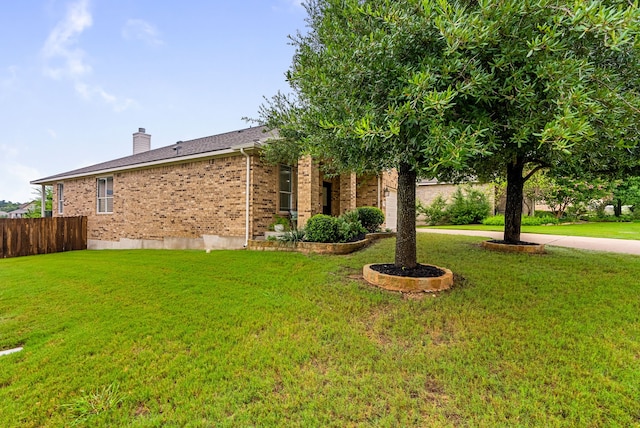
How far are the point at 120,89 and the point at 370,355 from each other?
48.8 ft

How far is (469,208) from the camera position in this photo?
1823cm

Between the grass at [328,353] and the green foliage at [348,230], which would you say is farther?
the green foliage at [348,230]

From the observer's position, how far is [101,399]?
2.51 metres

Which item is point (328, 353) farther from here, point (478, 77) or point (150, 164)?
point (150, 164)

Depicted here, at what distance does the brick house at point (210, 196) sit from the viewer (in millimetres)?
9641

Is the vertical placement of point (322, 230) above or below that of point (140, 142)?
below

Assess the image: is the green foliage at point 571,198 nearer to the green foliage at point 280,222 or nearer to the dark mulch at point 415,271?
the green foliage at point 280,222

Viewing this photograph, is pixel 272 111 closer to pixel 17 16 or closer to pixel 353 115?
pixel 353 115

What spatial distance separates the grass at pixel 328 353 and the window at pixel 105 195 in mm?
9910

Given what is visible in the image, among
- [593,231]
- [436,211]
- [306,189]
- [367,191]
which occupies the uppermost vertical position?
[367,191]

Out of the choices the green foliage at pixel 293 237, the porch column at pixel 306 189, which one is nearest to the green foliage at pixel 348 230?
the green foliage at pixel 293 237

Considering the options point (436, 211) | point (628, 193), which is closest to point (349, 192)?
point (436, 211)

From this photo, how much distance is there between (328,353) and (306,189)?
6.97 metres

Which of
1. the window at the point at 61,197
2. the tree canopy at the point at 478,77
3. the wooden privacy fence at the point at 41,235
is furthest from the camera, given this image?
the window at the point at 61,197
